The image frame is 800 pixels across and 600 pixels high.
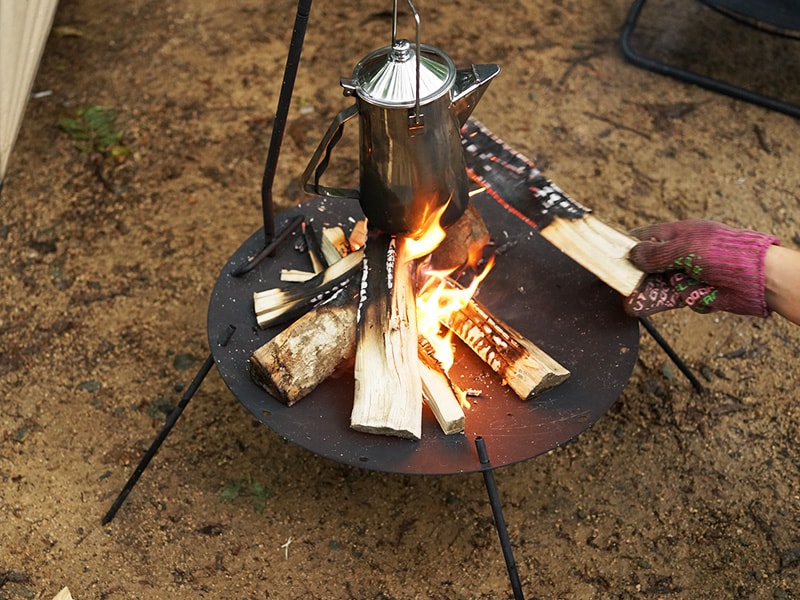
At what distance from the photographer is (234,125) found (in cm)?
373

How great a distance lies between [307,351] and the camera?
6.62ft

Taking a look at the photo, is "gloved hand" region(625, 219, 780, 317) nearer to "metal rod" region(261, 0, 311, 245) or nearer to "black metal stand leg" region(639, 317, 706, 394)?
"black metal stand leg" region(639, 317, 706, 394)

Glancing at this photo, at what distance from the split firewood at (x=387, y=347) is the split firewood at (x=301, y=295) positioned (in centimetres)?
7

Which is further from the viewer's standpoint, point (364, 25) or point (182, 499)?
point (364, 25)

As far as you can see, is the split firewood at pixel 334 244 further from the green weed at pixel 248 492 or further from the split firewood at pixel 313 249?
the green weed at pixel 248 492

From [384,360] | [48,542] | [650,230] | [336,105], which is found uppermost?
[650,230]

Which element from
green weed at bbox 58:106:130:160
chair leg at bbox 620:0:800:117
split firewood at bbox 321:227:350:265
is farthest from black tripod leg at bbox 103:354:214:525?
chair leg at bbox 620:0:800:117

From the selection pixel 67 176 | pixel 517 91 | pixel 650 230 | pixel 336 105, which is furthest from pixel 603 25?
pixel 67 176

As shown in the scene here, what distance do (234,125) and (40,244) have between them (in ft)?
3.30

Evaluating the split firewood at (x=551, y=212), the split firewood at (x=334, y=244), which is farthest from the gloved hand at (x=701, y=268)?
the split firewood at (x=334, y=244)

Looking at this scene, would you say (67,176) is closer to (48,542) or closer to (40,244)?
(40,244)

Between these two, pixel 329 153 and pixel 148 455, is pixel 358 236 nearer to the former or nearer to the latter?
pixel 329 153

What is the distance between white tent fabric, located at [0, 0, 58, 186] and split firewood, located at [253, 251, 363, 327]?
1592 millimetres

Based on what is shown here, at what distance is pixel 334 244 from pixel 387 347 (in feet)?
1.67
